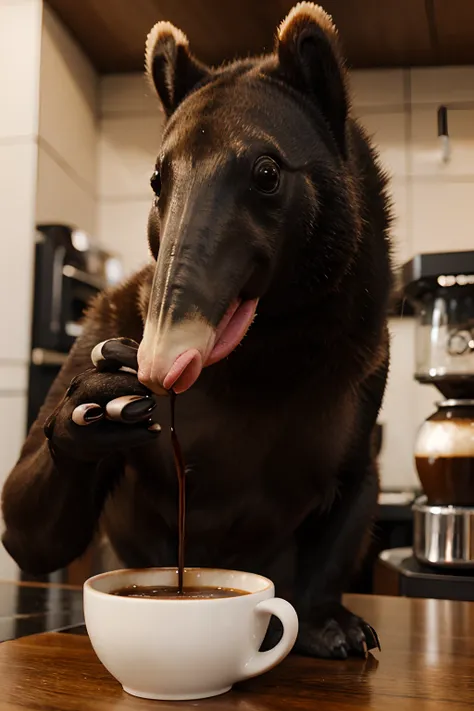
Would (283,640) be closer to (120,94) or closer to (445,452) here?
(445,452)

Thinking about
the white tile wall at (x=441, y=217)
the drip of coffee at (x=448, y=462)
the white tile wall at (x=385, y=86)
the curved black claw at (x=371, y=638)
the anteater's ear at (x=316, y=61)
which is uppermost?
the white tile wall at (x=385, y=86)

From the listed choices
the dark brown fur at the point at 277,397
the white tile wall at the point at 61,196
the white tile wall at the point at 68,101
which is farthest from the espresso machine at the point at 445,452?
the white tile wall at the point at 68,101

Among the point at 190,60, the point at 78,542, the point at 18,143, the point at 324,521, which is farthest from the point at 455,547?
the point at 18,143

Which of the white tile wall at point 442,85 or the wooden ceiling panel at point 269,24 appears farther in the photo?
the wooden ceiling panel at point 269,24

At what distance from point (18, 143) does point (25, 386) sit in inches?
26.4

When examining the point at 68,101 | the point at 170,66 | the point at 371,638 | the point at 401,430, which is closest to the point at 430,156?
the point at 401,430

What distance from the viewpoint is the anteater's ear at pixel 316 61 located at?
0.54 metres

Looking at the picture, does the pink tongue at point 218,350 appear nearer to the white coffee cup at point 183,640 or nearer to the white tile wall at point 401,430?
the white coffee cup at point 183,640

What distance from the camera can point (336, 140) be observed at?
0.56 m

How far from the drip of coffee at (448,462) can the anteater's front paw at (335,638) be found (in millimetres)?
532

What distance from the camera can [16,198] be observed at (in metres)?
2.15

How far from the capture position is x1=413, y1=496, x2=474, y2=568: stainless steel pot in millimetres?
1053

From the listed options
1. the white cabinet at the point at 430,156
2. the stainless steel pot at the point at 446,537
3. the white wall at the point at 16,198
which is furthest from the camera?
the white wall at the point at 16,198

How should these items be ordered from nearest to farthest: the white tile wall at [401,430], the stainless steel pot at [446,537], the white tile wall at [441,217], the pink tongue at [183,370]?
the pink tongue at [183,370] < the stainless steel pot at [446,537] < the white tile wall at [441,217] < the white tile wall at [401,430]
